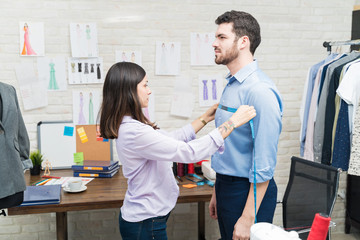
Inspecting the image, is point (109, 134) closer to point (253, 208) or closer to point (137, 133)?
point (137, 133)

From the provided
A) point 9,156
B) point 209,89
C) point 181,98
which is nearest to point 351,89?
point 209,89

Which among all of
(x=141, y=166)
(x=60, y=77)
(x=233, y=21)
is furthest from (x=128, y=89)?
(x=60, y=77)

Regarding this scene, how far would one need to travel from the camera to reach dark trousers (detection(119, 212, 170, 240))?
1597 millimetres

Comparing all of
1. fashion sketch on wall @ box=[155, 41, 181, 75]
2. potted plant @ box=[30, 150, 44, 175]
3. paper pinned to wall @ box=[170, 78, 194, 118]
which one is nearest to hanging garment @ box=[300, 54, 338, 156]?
paper pinned to wall @ box=[170, 78, 194, 118]

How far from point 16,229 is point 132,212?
1.87 m

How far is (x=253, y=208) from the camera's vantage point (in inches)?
58.2

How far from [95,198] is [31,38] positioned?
142 cm

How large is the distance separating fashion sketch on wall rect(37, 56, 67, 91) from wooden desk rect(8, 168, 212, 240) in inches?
29.8

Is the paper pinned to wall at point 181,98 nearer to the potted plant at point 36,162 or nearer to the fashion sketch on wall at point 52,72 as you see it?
the fashion sketch on wall at point 52,72

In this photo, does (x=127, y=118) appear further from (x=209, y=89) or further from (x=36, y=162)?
(x=209, y=89)

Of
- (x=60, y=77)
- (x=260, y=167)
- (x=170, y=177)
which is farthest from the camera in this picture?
(x=60, y=77)

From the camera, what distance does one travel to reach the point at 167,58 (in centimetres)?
296

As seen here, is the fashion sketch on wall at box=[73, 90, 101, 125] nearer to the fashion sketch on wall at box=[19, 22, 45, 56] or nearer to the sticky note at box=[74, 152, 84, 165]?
the sticky note at box=[74, 152, 84, 165]

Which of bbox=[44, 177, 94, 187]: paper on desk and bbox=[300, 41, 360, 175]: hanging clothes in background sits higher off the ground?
bbox=[300, 41, 360, 175]: hanging clothes in background
